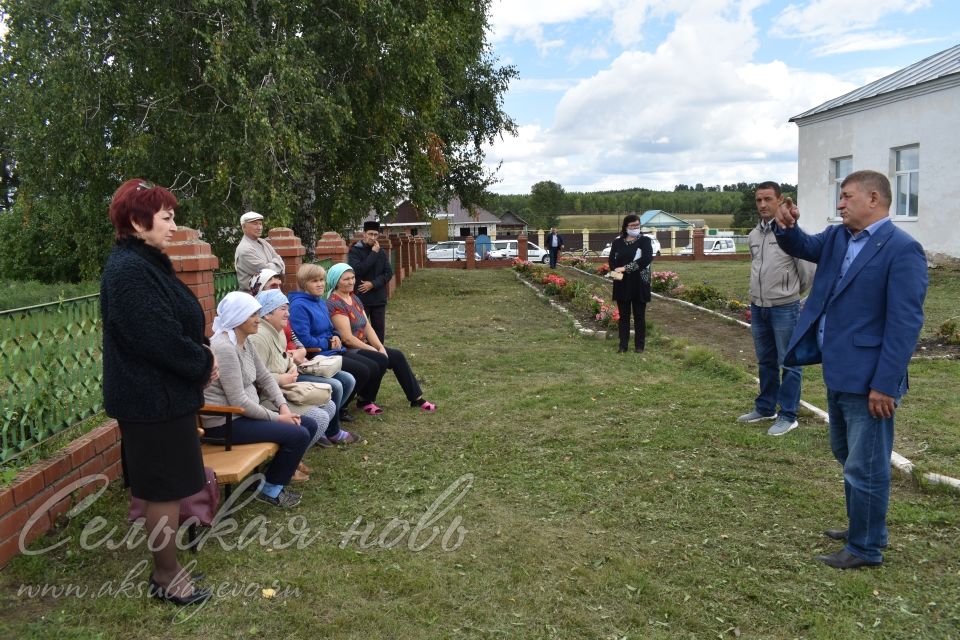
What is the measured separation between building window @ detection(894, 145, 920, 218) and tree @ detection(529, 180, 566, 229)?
61.0m

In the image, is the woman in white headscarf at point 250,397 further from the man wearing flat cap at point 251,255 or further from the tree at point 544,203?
the tree at point 544,203

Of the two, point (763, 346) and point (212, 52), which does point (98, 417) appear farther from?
point (212, 52)

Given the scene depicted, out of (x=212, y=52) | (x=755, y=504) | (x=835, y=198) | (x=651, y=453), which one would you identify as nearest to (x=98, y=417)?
(x=651, y=453)

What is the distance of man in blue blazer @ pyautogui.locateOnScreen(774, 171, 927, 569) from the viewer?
341 centimetres

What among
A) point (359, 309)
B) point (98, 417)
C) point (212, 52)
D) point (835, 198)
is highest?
point (212, 52)

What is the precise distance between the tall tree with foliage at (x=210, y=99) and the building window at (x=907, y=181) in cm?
1235

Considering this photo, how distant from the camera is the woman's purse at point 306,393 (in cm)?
501

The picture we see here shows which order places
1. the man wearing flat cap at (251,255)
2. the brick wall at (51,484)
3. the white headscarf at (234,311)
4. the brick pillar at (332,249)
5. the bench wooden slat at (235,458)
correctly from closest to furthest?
the brick wall at (51,484) → the bench wooden slat at (235,458) → the white headscarf at (234,311) → the man wearing flat cap at (251,255) → the brick pillar at (332,249)

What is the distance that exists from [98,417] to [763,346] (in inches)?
195

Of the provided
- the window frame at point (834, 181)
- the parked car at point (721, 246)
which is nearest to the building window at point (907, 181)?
the window frame at point (834, 181)

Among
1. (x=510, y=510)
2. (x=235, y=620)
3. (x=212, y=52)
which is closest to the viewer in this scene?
(x=235, y=620)

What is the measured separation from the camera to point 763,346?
6.01 metres

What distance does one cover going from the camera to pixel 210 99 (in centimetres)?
1507

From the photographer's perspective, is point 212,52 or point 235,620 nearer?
point 235,620
